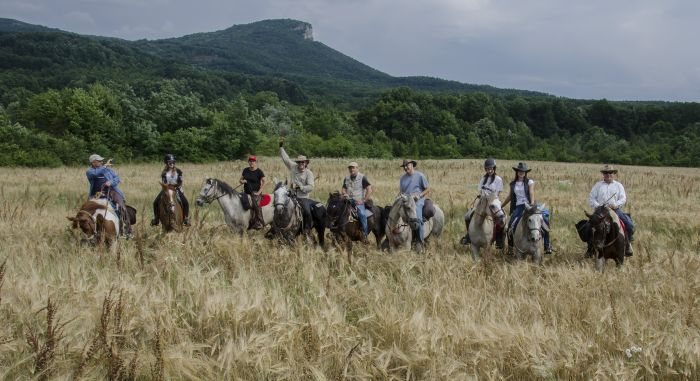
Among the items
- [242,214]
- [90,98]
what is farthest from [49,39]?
[242,214]

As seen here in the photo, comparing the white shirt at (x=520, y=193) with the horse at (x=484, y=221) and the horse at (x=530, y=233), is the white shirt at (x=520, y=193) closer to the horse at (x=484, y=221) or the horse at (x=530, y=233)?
the horse at (x=530, y=233)

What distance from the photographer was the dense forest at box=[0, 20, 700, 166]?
4550 centimetres

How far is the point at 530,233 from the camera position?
9273mm

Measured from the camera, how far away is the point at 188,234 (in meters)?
7.99

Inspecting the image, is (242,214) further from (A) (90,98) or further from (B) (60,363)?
(A) (90,98)

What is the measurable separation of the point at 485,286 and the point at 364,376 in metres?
2.78

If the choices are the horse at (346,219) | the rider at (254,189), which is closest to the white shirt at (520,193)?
the horse at (346,219)

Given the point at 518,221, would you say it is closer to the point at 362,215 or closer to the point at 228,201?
the point at 362,215

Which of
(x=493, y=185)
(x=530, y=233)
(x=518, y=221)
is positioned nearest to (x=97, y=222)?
(x=493, y=185)

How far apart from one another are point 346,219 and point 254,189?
2.82 meters

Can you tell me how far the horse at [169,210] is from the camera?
35.6 feet

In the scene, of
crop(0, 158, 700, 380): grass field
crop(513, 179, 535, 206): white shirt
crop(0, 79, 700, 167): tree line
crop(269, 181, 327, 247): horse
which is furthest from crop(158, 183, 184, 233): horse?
crop(0, 79, 700, 167): tree line

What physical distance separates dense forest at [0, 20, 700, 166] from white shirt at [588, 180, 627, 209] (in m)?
39.5

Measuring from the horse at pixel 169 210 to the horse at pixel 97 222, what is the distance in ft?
4.03
